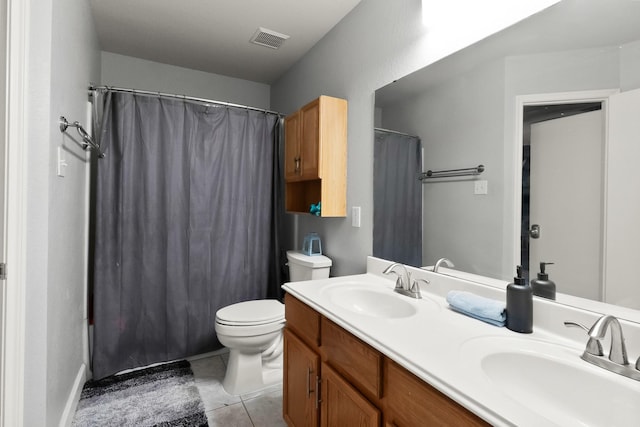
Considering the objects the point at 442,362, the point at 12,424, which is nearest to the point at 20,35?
the point at 12,424

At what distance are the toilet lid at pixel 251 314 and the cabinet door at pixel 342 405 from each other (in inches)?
32.2

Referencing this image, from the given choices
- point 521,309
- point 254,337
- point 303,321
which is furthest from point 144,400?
point 521,309

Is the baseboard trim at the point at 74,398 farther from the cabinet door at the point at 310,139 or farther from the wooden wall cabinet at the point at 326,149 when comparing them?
the cabinet door at the point at 310,139

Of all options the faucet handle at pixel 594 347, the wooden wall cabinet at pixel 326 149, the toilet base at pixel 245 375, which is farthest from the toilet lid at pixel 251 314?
the faucet handle at pixel 594 347

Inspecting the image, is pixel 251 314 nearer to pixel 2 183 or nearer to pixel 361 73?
pixel 2 183

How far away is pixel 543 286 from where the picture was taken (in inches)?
40.2

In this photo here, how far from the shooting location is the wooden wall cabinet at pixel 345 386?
2.47ft

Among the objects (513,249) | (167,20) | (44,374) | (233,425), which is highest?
(167,20)

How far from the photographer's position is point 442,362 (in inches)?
30.3

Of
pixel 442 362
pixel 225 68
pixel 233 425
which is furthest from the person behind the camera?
pixel 225 68

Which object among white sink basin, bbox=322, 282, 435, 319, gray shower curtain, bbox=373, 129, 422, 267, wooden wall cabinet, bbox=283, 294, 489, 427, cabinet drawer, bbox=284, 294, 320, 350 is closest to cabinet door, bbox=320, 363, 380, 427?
wooden wall cabinet, bbox=283, 294, 489, 427

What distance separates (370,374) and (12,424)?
4.15ft

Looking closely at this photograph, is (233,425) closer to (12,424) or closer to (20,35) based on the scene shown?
(12,424)

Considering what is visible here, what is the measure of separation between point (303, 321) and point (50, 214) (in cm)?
111
